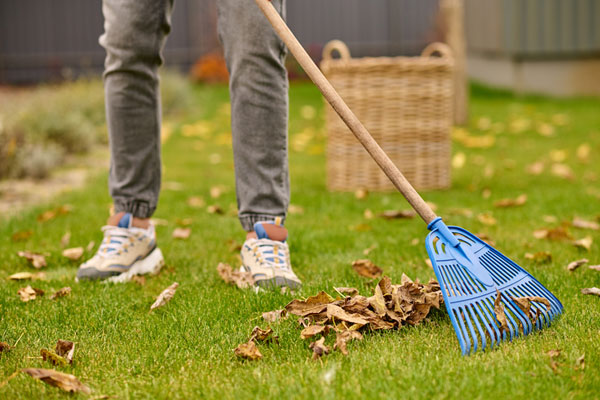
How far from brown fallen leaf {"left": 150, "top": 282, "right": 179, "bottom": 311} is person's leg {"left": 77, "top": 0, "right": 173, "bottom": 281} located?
0.25 m

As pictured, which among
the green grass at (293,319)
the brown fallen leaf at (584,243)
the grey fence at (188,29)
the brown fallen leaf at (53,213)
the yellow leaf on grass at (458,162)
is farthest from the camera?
the grey fence at (188,29)

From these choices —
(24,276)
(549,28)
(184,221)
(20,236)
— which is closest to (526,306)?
(24,276)

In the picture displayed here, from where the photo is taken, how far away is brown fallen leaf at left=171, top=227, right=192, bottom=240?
2.93 metres

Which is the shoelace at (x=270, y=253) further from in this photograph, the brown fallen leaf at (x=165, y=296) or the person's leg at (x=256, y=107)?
the brown fallen leaf at (x=165, y=296)

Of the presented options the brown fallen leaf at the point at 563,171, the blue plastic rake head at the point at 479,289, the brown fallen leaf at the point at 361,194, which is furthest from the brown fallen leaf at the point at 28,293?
the brown fallen leaf at the point at 563,171

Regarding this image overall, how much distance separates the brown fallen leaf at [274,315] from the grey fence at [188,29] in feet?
34.2

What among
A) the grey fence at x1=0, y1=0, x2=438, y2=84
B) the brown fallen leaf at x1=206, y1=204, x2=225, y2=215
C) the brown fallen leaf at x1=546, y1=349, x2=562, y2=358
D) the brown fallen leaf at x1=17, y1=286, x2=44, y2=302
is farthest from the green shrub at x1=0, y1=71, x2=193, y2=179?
the grey fence at x1=0, y1=0, x2=438, y2=84

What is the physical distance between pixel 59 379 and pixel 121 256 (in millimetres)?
843

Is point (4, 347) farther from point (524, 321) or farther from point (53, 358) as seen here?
point (524, 321)

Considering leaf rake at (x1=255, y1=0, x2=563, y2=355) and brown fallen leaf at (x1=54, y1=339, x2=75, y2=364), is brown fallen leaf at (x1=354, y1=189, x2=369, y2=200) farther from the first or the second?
brown fallen leaf at (x1=54, y1=339, x2=75, y2=364)

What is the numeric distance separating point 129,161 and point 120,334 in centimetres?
69

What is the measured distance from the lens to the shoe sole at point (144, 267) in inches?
90.9

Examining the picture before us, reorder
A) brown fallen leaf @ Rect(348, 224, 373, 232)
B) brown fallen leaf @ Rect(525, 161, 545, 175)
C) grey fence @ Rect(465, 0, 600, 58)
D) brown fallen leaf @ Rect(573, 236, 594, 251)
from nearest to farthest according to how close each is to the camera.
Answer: brown fallen leaf @ Rect(573, 236, 594, 251)
brown fallen leaf @ Rect(348, 224, 373, 232)
brown fallen leaf @ Rect(525, 161, 545, 175)
grey fence @ Rect(465, 0, 600, 58)

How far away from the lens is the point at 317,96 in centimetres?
920
